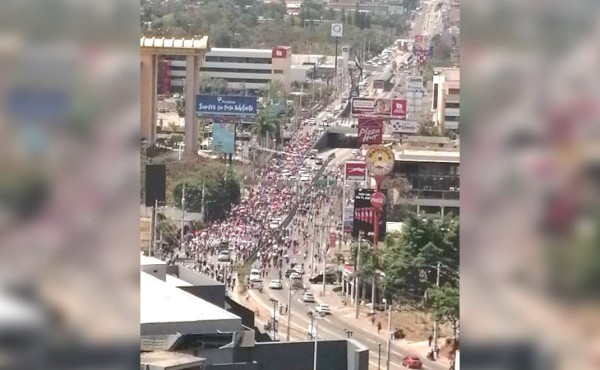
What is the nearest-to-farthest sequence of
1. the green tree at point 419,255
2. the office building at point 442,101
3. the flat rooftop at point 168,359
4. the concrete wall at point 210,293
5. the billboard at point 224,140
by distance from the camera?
the flat rooftop at point 168,359, the concrete wall at point 210,293, the office building at point 442,101, the green tree at point 419,255, the billboard at point 224,140

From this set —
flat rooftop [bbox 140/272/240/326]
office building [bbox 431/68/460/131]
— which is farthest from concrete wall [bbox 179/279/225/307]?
office building [bbox 431/68/460/131]

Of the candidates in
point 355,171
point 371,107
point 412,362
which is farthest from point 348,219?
point 412,362

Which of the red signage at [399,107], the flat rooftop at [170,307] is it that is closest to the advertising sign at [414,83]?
the red signage at [399,107]

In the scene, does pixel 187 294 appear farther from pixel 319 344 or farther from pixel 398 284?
pixel 398 284

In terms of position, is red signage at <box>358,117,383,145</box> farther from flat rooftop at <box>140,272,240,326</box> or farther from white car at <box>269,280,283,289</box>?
flat rooftop at <box>140,272,240,326</box>

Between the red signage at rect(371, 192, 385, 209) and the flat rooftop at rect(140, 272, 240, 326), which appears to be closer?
the flat rooftop at rect(140, 272, 240, 326)

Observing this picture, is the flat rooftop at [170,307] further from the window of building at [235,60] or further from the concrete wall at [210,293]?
the window of building at [235,60]
